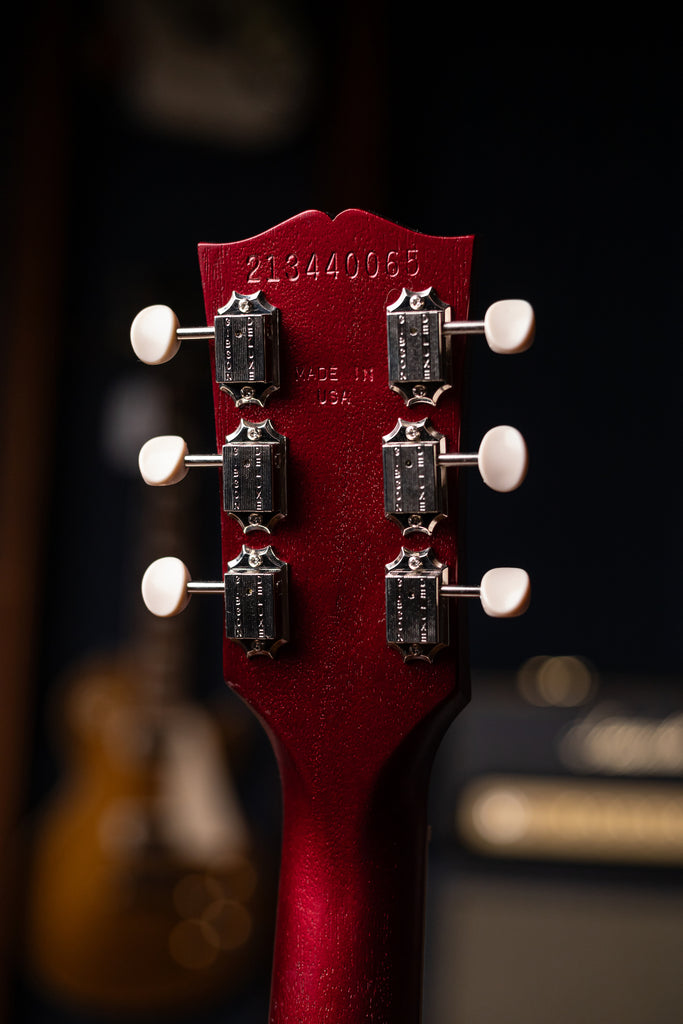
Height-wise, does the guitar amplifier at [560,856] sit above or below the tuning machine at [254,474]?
below

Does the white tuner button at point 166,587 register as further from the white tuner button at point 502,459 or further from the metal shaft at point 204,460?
the white tuner button at point 502,459

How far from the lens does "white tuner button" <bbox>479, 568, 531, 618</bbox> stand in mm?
512

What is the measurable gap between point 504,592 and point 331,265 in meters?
0.20

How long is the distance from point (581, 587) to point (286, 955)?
4.37ft

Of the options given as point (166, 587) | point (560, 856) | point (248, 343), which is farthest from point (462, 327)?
point (560, 856)

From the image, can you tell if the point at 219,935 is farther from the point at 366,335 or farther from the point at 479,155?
the point at 479,155

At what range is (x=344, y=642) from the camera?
1.80 ft

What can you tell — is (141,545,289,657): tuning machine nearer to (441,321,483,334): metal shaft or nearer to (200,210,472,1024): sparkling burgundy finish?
(200,210,472,1024): sparkling burgundy finish

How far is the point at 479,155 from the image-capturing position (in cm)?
190

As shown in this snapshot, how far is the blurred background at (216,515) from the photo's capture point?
156 centimetres

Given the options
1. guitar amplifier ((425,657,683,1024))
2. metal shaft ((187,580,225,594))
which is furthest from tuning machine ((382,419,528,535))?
guitar amplifier ((425,657,683,1024))

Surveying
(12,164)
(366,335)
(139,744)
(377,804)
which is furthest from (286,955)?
(12,164)

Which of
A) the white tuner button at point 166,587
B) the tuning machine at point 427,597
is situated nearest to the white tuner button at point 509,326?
the tuning machine at point 427,597

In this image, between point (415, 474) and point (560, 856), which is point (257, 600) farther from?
point (560, 856)
